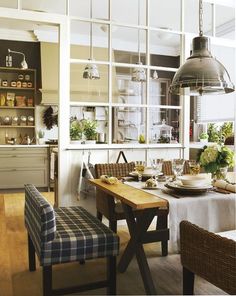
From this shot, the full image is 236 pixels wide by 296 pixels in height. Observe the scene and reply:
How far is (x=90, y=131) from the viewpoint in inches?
152

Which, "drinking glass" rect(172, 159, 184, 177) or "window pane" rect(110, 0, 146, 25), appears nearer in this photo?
"drinking glass" rect(172, 159, 184, 177)

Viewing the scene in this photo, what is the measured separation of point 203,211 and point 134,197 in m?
0.44

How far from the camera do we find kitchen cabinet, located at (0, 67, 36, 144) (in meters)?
6.43

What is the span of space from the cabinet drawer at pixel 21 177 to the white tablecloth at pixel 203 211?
421cm

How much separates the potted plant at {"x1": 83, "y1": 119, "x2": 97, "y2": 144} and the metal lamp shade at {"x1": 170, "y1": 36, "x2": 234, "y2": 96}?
1624 mm

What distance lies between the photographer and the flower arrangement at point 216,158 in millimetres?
2219

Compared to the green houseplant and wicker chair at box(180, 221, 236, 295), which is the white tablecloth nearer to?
the green houseplant

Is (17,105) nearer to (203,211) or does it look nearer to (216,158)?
(216,158)

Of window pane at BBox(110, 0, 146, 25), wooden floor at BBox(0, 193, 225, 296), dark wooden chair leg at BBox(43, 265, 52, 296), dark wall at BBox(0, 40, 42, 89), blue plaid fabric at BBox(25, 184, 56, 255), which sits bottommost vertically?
wooden floor at BBox(0, 193, 225, 296)

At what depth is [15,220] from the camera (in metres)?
4.10

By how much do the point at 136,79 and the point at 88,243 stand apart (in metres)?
2.49

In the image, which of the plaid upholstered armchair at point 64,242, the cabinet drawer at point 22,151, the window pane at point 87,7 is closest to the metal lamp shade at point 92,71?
the window pane at point 87,7

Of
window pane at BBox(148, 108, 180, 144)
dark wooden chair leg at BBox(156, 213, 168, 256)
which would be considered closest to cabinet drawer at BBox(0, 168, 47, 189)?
window pane at BBox(148, 108, 180, 144)

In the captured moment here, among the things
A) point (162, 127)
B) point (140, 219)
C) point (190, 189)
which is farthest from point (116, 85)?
point (190, 189)
